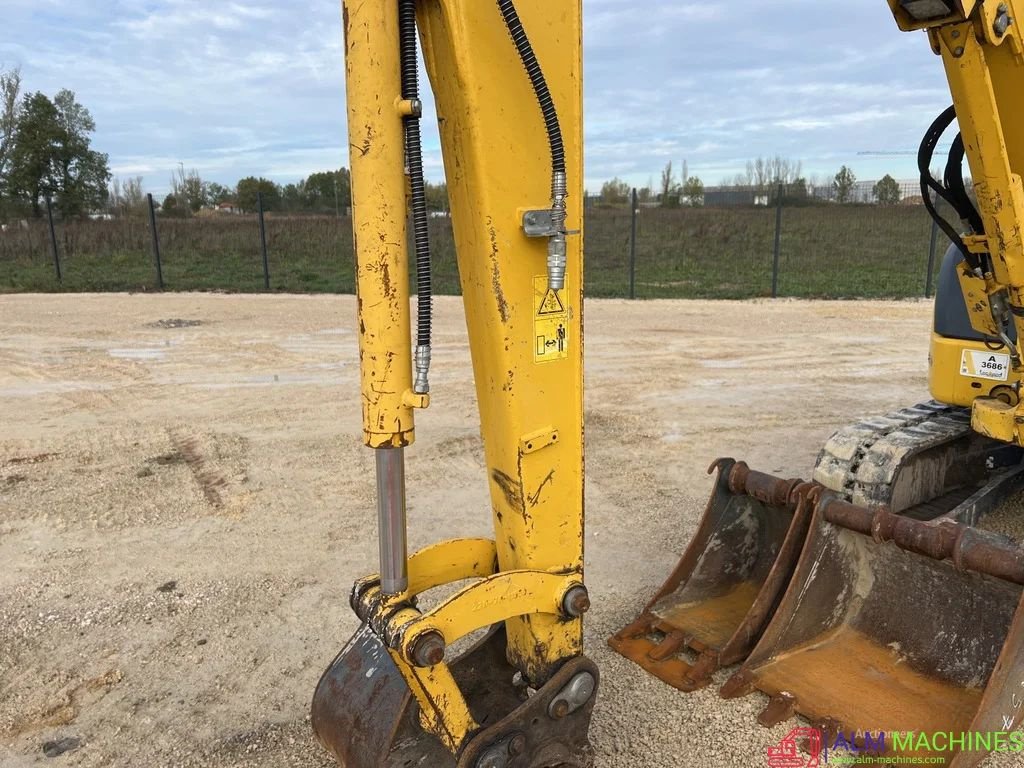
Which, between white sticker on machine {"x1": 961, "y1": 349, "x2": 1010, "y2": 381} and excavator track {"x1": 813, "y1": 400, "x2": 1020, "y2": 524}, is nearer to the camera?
excavator track {"x1": 813, "y1": 400, "x2": 1020, "y2": 524}

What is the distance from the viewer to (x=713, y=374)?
8.64 meters

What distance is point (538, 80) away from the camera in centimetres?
206

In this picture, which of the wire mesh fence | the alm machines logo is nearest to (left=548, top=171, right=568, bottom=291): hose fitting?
the alm machines logo

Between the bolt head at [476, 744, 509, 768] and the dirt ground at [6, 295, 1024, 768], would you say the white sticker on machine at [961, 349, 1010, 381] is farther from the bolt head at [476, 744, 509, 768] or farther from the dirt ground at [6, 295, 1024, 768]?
the bolt head at [476, 744, 509, 768]

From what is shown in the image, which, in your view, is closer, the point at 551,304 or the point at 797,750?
the point at 551,304

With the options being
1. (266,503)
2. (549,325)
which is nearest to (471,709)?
(549,325)

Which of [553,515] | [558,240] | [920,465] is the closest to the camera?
[558,240]

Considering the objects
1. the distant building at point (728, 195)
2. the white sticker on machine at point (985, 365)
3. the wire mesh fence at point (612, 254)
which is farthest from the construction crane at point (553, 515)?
the distant building at point (728, 195)

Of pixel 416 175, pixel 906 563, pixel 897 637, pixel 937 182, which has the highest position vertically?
pixel 937 182

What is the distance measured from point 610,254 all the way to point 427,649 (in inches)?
749

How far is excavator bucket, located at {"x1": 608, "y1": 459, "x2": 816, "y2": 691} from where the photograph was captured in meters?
3.34

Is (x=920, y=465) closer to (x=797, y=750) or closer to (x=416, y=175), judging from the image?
(x=797, y=750)

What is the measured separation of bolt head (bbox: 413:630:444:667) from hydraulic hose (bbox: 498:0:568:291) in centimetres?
97

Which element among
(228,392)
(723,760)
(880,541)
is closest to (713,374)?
(228,392)
